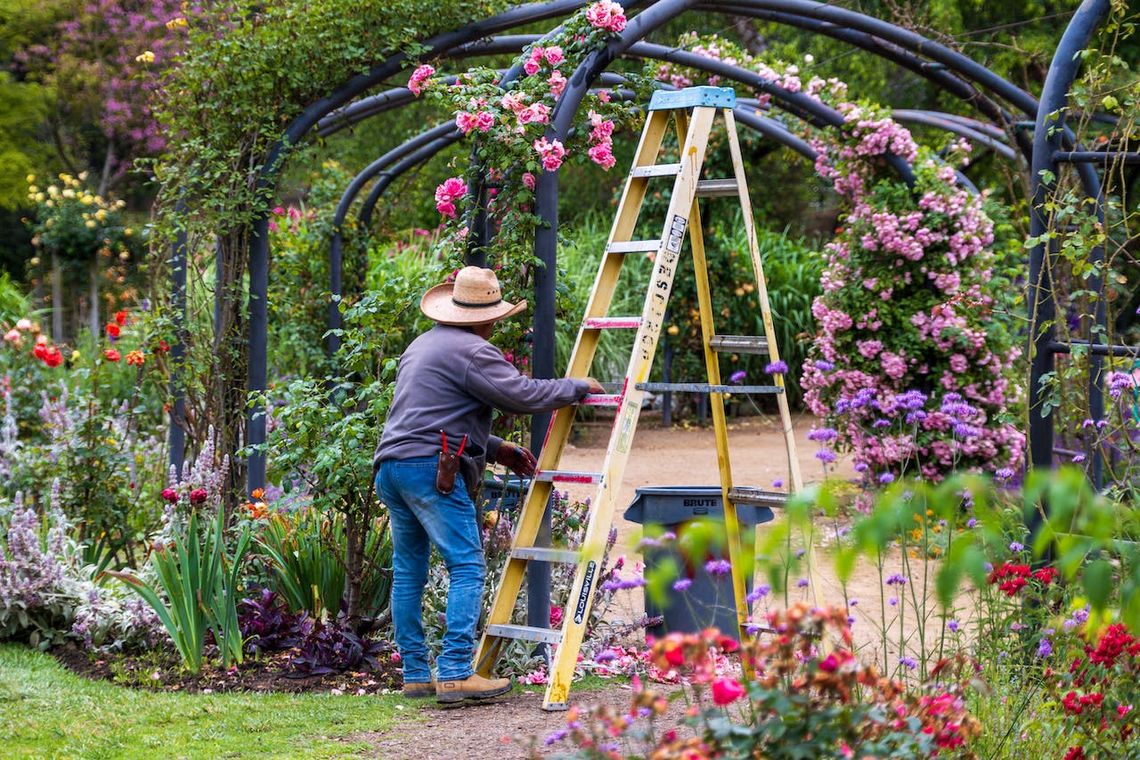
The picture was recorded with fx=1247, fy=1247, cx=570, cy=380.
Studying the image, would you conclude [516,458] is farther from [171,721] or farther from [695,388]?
[171,721]

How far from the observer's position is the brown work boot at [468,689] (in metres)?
4.56

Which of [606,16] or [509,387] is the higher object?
[606,16]

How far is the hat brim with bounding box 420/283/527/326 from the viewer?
4676 millimetres

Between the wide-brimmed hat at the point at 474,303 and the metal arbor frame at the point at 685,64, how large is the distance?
397 mm

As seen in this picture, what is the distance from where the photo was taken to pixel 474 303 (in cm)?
475

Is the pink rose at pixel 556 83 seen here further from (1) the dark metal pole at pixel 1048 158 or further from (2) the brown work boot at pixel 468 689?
(2) the brown work boot at pixel 468 689

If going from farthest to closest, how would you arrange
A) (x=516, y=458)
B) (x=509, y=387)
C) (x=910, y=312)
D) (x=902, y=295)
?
(x=902, y=295), (x=910, y=312), (x=516, y=458), (x=509, y=387)

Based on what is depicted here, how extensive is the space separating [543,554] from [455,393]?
0.69m

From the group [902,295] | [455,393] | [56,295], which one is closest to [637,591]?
[455,393]

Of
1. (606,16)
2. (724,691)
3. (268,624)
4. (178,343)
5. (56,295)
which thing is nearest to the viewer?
(724,691)

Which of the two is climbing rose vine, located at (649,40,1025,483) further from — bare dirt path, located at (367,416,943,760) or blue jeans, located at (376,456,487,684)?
blue jeans, located at (376,456,487,684)

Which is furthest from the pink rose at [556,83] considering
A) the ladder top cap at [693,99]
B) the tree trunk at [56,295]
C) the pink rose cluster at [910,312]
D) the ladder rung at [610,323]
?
the tree trunk at [56,295]

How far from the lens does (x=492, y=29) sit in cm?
692

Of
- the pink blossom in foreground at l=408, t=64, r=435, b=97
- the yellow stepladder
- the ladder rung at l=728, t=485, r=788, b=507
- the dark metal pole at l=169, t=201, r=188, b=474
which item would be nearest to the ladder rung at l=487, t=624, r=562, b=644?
the yellow stepladder
